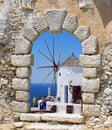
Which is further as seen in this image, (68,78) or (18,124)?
(68,78)

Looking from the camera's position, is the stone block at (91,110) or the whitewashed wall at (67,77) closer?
the stone block at (91,110)

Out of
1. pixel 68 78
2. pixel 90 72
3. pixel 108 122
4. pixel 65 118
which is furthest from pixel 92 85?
pixel 68 78

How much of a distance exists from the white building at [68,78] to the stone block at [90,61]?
9.74 metres

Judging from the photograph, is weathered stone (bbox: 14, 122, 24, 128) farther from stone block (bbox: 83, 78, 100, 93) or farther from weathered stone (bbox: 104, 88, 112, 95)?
weathered stone (bbox: 104, 88, 112, 95)

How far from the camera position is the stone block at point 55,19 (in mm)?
8625

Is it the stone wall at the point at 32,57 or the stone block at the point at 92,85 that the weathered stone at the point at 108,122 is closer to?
the stone wall at the point at 32,57

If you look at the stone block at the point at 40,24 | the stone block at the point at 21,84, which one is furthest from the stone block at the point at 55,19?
the stone block at the point at 21,84

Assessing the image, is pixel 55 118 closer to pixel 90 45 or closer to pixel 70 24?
pixel 90 45

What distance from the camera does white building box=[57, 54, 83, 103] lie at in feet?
60.4

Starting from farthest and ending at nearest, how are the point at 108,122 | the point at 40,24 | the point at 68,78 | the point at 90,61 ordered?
the point at 68,78, the point at 40,24, the point at 90,61, the point at 108,122

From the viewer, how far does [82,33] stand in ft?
27.8

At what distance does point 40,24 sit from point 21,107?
2.34m

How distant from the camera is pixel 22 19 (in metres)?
8.98

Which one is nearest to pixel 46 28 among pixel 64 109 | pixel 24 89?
pixel 24 89
